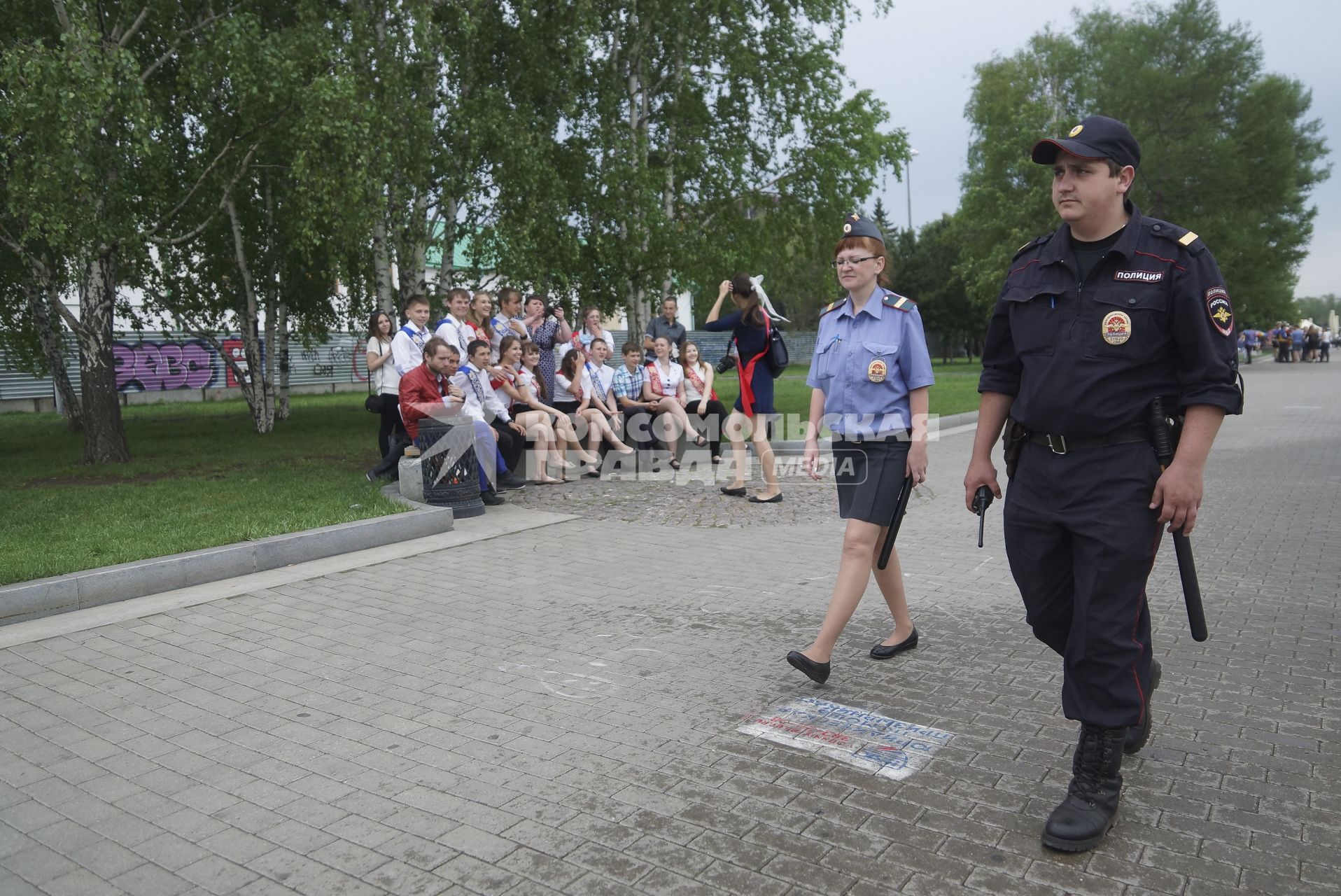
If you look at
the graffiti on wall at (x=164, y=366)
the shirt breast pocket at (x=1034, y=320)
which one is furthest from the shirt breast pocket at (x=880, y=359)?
the graffiti on wall at (x=164, y=366)

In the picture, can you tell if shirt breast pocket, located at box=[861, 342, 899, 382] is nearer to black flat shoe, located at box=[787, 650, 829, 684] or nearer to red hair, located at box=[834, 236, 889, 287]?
red hair, located at box=[834, 236, 889, 287]

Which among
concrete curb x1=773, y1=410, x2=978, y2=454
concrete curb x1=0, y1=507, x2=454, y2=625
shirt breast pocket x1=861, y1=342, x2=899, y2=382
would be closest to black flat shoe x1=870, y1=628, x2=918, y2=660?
shirt breast pocket x1=861, y1=342, x2=899, y2=382

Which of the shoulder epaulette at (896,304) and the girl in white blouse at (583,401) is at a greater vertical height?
the shoulder epaulette at (896,304)

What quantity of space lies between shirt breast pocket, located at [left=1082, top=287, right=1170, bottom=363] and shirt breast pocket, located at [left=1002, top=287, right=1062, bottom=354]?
135 millimetres

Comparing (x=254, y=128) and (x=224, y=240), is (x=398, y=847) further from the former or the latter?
(x=224, y=240)

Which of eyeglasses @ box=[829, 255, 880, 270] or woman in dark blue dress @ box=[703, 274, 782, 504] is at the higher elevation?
eyeglasses @ box=[829, 255, 880, 270]

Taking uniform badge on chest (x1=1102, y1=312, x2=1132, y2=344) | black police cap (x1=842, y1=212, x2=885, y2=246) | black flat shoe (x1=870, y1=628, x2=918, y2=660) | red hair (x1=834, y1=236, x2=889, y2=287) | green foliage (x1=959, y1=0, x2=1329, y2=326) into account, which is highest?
green foliage (x1=959, y1=0, x2=1329, y2=326)

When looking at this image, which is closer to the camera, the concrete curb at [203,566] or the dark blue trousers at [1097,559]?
the dark blue trousers at [1097,559]

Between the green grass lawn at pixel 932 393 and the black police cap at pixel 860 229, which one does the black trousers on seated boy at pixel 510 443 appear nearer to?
the green grass lawn at pixel 932 393

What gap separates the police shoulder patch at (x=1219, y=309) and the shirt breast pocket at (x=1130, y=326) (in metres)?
0.11

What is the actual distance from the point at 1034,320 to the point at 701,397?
965 cm

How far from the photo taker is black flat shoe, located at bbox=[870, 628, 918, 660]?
4910 mm

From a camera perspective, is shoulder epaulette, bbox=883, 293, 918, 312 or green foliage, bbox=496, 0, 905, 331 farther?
green foliage, bbox=496, 0, 905, 331

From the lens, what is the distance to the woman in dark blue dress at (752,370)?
28.5ft
